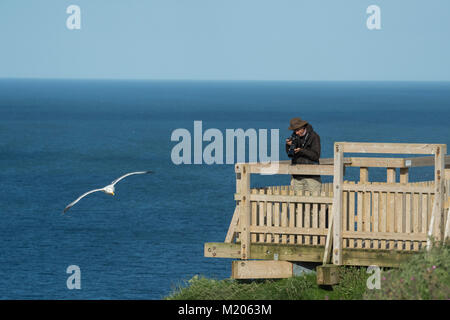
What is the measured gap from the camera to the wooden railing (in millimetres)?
15539

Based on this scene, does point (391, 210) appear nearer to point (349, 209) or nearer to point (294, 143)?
point (349, 209)

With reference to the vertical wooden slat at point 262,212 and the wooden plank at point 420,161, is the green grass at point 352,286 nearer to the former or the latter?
the vertical wooden slat at point 262,212

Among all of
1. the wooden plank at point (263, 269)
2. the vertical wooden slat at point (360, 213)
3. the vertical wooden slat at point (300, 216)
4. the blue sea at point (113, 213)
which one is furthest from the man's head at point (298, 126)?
the blue sea at point (113, 213)

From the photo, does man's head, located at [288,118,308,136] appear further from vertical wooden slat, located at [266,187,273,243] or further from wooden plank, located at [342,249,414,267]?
wooden plank, located at [342,249,414,267]

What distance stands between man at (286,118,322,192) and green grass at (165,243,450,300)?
61.8 inches

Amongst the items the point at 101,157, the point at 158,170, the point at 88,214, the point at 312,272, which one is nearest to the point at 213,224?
the point at 88,214

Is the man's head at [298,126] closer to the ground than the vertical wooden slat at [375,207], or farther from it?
farther from it

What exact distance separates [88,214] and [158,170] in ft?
84.3

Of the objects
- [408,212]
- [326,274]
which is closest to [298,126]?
[408,212]

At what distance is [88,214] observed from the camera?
8556cm

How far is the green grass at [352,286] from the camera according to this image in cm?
1415

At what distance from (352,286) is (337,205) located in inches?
53.7

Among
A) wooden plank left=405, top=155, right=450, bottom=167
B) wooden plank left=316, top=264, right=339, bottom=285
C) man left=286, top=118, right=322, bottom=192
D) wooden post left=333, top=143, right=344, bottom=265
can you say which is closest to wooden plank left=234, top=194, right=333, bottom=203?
wooden post left=333, top=143, right=344, bottom=265
